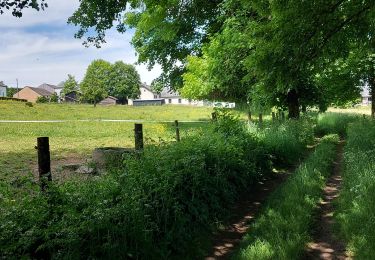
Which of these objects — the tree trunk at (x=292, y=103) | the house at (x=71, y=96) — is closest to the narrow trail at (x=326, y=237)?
the tree trunk at (x=292, y=103)

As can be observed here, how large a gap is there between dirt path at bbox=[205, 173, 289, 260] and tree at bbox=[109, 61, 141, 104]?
109257 mm

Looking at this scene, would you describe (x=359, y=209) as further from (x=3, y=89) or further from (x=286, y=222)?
(x=3, y=89)

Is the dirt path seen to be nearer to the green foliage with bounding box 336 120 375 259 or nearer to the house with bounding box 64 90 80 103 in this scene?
the green foliage with bounding box 336 120 375 259

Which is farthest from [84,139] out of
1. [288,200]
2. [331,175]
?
[288,200]

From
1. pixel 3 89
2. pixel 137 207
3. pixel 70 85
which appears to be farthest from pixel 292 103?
pixel 3 89

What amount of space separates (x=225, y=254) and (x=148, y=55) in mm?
25090

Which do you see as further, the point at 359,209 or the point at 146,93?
the point at 146,93

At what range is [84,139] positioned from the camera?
70.7ft

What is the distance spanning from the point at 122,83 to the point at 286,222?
11374cm

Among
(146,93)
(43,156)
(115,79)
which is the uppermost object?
(115,79)

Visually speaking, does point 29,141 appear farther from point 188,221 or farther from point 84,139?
point 188,221

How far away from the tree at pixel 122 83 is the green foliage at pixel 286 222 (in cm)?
11023

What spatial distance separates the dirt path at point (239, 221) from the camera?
615cm

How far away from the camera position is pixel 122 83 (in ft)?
384
